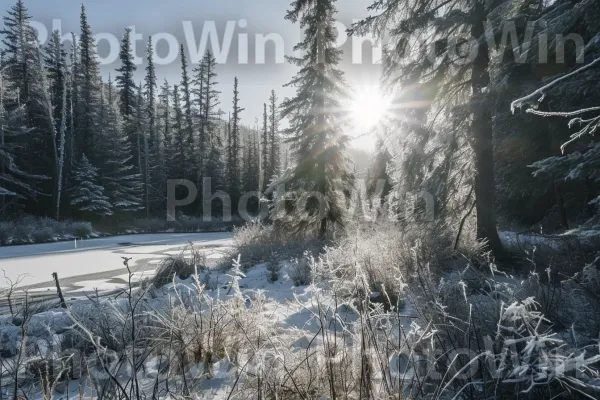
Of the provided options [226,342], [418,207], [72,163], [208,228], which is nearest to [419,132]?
[418,207]

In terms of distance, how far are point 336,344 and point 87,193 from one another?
30764 mm

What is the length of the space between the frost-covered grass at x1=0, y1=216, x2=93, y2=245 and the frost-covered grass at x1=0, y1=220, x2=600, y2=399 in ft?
55.4

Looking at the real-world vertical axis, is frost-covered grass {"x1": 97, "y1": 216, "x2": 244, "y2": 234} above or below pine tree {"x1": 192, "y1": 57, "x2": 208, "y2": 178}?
below

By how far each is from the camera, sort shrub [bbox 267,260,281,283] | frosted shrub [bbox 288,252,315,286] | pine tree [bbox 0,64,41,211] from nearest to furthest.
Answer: frosted shrub [bbox 288,252,315,286] < shrub [bbox 267,260,281,283] < pine tree [bbox 0,64,41,211]

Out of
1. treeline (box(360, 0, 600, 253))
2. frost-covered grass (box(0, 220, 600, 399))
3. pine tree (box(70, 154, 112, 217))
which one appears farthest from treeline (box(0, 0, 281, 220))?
frost-covered grass (box(0, 220, 600, 399))

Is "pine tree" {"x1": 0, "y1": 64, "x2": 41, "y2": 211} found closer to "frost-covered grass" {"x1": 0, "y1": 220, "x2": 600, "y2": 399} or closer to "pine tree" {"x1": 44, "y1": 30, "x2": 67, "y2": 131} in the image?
"pine tree" {"x1": 44, "y1": 30, "x2": 67, "y2": 131}

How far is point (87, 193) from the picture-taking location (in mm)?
27469

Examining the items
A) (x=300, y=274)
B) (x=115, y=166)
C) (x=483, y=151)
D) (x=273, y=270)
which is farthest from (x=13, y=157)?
(x=483, y=151)

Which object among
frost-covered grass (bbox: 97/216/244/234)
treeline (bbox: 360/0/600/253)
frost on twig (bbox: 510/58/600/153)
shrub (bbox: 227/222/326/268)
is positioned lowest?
frost-covered grass (bbox: 97/216/244/234)

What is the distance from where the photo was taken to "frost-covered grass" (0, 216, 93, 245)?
57.5 ft

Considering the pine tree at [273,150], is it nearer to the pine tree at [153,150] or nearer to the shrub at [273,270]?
the pine tree at [153,150]

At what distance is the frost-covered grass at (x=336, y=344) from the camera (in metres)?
1.60

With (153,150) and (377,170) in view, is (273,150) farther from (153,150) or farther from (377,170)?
(377,170)

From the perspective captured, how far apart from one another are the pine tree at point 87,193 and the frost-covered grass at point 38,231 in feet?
14.3
